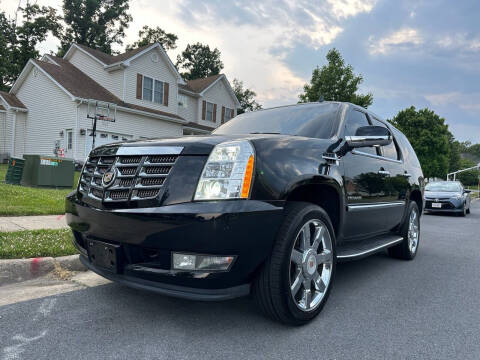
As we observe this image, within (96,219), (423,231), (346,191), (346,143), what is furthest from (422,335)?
(423,231)

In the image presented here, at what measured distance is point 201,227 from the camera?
210 cm

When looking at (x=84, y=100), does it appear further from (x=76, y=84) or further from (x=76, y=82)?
(x=76, y=82)

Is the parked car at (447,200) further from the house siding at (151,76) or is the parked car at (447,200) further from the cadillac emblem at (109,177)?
the house siding at (151,76)

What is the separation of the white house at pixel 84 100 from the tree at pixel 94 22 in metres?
14.0

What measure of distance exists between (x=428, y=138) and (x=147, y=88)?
1254 inches

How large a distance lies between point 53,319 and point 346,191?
2495 millimetres

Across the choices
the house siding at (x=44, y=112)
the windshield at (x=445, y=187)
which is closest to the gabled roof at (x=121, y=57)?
the house siding at (x=44, y=112)

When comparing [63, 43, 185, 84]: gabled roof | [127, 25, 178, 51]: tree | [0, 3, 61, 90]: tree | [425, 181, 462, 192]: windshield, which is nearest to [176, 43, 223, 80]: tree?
[127, 25, 178, 51]: tree

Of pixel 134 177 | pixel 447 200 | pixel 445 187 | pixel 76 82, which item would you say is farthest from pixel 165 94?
pixel 134 177

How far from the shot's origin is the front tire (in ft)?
7.79

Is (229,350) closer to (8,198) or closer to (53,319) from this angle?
(53,319)

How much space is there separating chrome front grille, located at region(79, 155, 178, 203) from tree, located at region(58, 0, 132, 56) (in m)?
36.1

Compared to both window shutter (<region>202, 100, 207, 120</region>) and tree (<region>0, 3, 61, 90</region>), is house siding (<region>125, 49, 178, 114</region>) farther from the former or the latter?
tree (<region>0, 3, 61, 90</region>)

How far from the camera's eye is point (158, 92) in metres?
21.9
